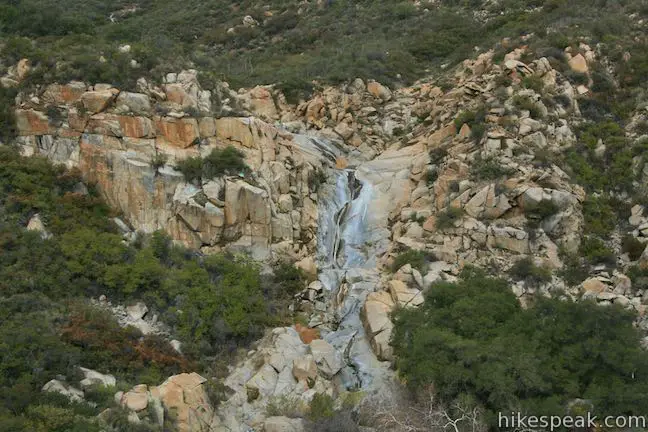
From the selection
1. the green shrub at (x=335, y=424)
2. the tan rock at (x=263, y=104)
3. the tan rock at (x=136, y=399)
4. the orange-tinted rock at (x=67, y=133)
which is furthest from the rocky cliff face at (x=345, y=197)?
the tan rock at (x=263, y=104)

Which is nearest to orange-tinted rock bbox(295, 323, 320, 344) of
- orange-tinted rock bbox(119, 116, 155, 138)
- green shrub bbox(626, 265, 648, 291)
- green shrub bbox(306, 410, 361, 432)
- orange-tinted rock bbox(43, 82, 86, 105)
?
green shrub bbox(306, 410, 361, 432)

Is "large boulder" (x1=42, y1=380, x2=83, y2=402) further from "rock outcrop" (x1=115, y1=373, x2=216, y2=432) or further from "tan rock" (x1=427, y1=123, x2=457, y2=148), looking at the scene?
"tan rock" (x1=427, y1=123, x2=457, y2=148)

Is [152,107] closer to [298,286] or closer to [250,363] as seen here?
[298,286]

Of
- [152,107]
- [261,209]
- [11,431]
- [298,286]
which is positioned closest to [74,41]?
[152,107]

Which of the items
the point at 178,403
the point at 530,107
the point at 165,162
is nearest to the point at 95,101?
the point at 165,162

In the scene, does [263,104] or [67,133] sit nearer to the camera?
[67,133]

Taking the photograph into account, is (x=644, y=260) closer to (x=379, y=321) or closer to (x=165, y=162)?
(x=379, y=321)
